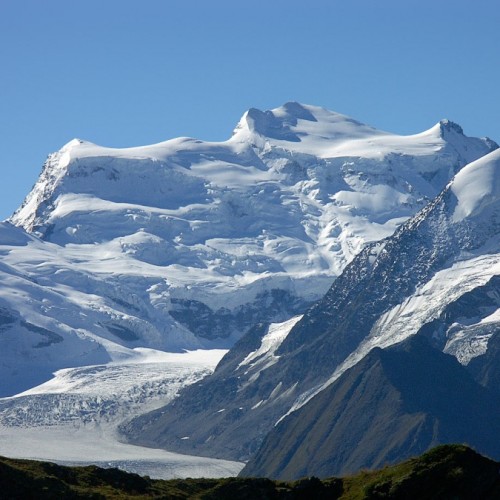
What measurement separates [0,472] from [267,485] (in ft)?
30.7

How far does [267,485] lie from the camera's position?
6062 centimetres

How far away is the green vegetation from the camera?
56.7m

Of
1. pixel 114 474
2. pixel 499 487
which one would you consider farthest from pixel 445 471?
pixel 114 474

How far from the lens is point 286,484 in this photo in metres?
61.0

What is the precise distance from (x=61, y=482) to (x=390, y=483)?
36.7ft

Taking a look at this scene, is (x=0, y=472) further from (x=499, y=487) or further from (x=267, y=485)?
(x=499, y=487)

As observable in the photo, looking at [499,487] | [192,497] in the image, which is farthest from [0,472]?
[499,487]

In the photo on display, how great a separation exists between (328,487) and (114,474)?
7.82 m

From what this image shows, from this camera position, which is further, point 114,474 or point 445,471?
point 114,474

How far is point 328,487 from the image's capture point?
6069 cm

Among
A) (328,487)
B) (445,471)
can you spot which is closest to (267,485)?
(328,487)

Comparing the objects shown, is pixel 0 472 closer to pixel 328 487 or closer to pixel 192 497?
pixel 192 497

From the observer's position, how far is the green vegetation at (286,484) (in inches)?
2233

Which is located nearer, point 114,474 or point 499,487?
point 499,487
